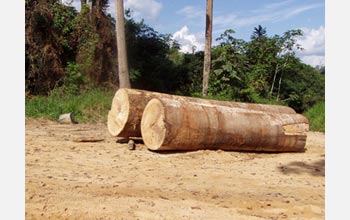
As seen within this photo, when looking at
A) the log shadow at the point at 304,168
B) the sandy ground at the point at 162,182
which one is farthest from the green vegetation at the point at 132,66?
the log shadow at the point at 304,168

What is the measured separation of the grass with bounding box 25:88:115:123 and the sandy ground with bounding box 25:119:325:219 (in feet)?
6.95

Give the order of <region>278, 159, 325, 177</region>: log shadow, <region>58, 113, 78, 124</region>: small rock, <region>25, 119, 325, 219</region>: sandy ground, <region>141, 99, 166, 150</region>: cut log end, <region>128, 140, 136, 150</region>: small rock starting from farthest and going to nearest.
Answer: <region>58, 113, 78, 124</region>: small rock < <region>128, 140, 136, 150</region>: small rock < <region>141, 99, 166, 150</region>: cut log end < <region>278, 159, 325, 177</region>: log shadow < <region>25, 119, 325, 219</region>: sandy ground

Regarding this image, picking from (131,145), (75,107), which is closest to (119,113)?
(131,145)

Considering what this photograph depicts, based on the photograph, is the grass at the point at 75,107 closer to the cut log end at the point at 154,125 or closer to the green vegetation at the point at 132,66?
the green vegetation at the point at 132,66

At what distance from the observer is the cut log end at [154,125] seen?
586 centimetres

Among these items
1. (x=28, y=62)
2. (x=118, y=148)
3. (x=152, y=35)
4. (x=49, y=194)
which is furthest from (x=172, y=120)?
(x=152, y=35)

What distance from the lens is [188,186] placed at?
4500mm

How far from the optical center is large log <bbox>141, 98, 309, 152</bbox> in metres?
5.89

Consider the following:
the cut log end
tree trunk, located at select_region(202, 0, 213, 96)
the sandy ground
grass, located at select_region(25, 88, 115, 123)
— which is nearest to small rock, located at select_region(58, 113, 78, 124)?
grass, located at select_region(25, 88, 115, 123)

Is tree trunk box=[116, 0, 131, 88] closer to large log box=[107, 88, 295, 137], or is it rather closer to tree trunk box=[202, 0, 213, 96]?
tree trunk box=[202, 0, 213, 96]

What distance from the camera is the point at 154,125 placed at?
5.98 meters

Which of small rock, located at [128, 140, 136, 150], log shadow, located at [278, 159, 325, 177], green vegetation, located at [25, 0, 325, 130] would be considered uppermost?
green vegetation, located at [25, 0, 325, 130]

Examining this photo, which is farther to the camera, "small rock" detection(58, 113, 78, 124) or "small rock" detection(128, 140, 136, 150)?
"small rock" detection(58, 113, 78, 124)

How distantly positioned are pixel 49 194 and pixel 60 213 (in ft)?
1.42
